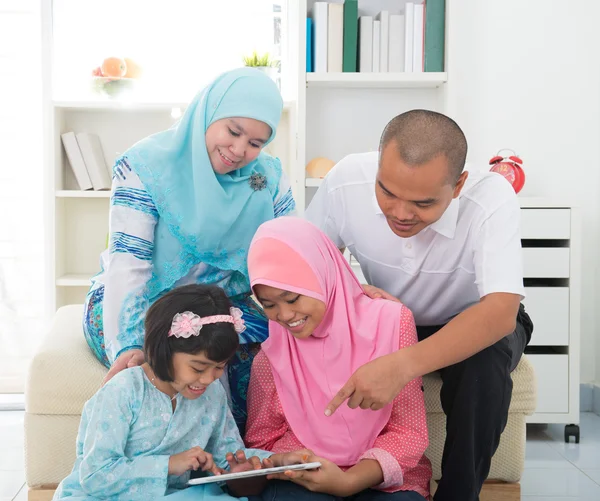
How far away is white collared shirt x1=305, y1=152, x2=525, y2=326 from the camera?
1718mm

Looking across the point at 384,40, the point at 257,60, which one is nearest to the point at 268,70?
the point at 257,60

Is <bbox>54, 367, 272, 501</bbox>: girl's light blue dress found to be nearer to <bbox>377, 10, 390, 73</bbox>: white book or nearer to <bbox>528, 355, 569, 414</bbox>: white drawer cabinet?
<bbox>528, 355, 569, 414</bbox>: white drawer cabinet

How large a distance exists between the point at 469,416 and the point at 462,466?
0.11 m

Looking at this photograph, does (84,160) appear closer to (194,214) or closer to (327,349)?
(194,214)

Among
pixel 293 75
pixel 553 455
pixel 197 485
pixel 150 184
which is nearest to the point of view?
pixel 197 485

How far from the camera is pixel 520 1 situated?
10.9 feet

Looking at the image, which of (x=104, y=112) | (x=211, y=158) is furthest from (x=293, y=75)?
(x=211, y=158)

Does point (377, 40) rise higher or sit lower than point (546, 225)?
higher

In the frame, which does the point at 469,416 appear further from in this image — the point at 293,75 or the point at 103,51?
the point at 103,51

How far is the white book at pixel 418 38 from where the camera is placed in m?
3.07

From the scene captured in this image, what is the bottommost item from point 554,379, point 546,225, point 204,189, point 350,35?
point 554,379

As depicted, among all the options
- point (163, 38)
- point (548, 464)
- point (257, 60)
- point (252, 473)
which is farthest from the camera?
point (163, 38)

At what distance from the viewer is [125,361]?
5.77 ft

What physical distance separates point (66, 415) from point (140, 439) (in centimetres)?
39
